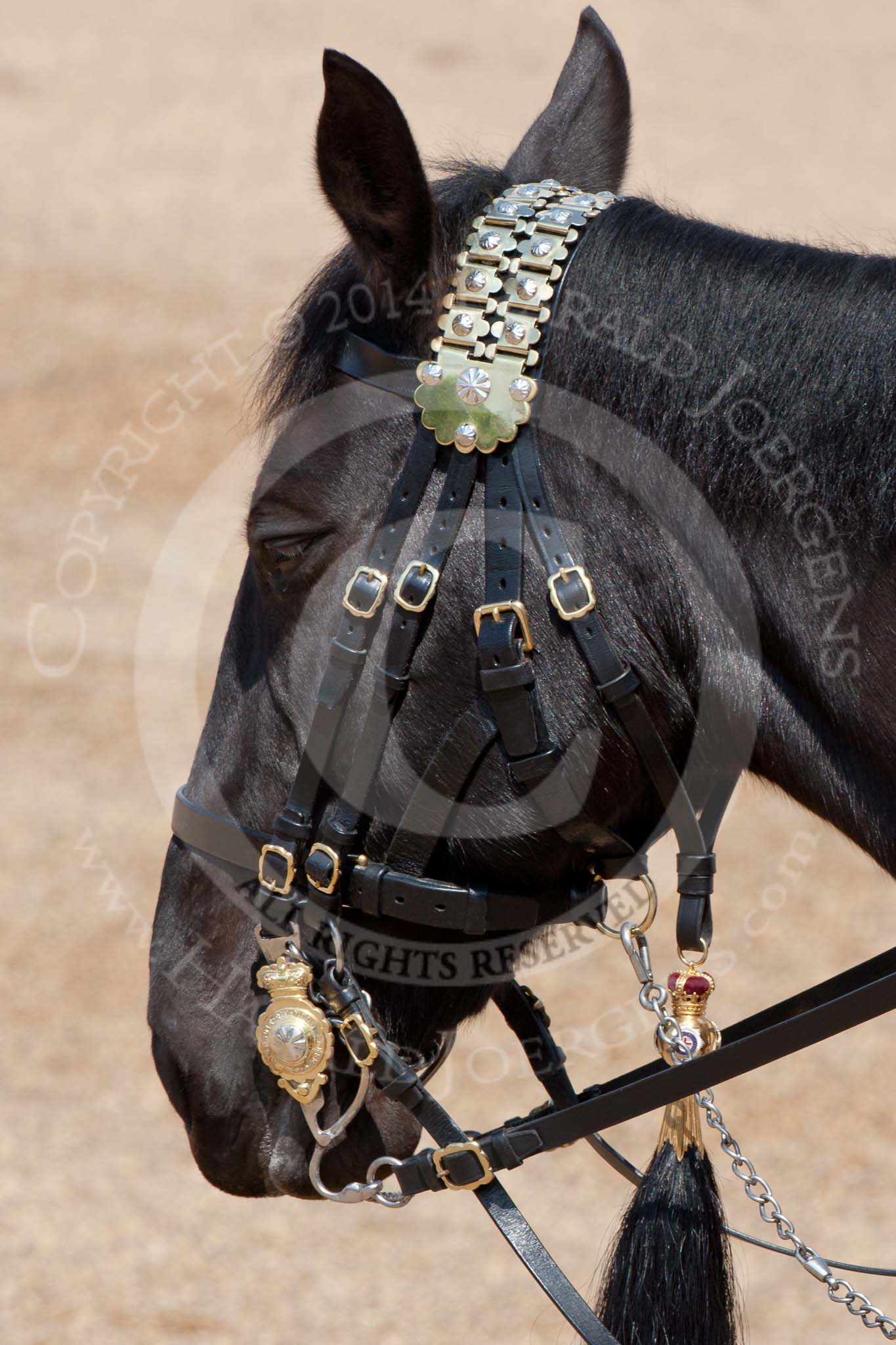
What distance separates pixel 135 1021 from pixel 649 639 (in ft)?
11.2

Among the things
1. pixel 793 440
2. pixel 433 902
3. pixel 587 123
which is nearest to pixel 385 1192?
pixel 433 902

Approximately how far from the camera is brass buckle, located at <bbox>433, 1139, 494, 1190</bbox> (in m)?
1.69

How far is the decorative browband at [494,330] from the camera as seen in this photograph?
1.43m

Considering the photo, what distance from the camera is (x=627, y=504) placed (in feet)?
4.69

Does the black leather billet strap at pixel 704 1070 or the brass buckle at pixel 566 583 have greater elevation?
the brass buckle at pixel 566 583

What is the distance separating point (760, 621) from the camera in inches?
55.5

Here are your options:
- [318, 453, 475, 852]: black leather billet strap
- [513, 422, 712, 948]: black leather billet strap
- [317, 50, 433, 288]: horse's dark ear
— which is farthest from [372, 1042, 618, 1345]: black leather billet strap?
[317, 50, 433, 288]: horse's dark ear

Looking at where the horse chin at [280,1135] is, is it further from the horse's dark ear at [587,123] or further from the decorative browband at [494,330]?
the horse's dark ear at [587,123]

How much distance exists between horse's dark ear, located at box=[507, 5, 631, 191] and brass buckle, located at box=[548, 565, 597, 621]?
640 millimetres

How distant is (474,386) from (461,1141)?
0.96 metres

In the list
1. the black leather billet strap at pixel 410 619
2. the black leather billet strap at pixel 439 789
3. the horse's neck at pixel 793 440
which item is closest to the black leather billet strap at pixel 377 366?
the black leather billet strap at pixel 410 619

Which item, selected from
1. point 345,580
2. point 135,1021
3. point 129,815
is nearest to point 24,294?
point 129,815

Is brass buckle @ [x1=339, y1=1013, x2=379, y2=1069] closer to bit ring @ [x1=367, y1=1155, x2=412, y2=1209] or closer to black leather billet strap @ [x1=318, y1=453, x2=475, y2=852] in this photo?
bit ring @ [x1=367, y1=1155, x2=412, y2=1209]

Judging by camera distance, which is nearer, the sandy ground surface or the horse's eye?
the horse's eye
